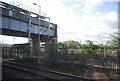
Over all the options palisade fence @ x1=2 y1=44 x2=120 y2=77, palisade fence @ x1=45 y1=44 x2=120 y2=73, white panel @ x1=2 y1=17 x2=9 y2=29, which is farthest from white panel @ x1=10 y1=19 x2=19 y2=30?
palisade fence @ x1=45 y1=44 x2=120 y2=73

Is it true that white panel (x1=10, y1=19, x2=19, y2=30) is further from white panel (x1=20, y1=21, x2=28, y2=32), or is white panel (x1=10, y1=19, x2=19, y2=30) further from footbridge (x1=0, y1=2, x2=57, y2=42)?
white panel (x1=20, y1=21, x2=28, y2=32)

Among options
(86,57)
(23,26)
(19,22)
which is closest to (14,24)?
(19,22)

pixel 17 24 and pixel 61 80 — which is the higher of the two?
pixel 17 24

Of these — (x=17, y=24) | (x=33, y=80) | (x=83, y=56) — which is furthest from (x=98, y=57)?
(x=17, y=24)

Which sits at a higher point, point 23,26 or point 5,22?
point 5,22

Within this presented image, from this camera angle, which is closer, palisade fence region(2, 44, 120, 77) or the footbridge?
palisade fence region(2, 44, 120, 77)

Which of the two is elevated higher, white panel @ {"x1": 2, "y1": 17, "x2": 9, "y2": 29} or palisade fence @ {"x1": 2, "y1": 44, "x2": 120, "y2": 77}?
white panel @ {"x1": 2, "y1": 17, "x2": 9, "y2": 29}

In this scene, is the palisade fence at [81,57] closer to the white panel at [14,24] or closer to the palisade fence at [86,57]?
the palisade fence at [86,57]

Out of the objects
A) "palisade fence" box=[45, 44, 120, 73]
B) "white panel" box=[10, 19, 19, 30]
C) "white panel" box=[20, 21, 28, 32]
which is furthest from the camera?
"white panel" box=[20, 21, 28, 32]

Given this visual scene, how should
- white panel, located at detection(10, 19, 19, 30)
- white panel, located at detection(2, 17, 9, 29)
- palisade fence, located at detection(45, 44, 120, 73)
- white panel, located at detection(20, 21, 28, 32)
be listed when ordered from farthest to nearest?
white panel, located at detection(20, 21, 28, 32)
white panel, located at detection(10, 19, 19, 30)
white panel, located at detection(2, 17, 9, 29)
palisade fence, located at detection(45, 44, 120, 73)

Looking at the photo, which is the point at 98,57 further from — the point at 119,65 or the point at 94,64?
the point at 119,65

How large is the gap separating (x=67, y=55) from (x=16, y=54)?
10.6 m

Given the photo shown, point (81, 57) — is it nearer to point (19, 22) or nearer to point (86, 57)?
point (86, 57)

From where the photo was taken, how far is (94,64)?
353 inches
